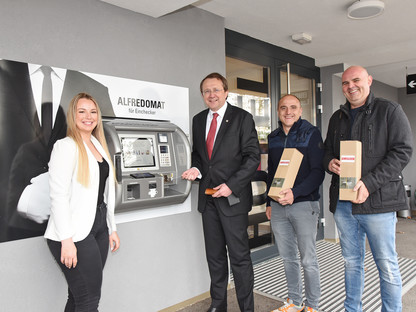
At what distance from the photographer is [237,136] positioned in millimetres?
2471

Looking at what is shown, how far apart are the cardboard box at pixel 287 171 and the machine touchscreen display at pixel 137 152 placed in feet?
3.12

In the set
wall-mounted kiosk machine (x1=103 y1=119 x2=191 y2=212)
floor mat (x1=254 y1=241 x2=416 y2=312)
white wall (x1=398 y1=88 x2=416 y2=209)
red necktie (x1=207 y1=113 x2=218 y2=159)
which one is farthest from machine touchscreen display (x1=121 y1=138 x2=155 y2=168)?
white wall (x1=398 y1=88 x2=416 y2=209)

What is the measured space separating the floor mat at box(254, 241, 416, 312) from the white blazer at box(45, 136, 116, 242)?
2.18 metres

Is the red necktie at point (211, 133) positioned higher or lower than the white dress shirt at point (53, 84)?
lower

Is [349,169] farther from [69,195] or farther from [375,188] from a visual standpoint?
[69,195]

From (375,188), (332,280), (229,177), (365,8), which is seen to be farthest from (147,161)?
(365,8)

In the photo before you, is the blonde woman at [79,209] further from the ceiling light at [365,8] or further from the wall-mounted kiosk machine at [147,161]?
the ceiling light at [365,8]

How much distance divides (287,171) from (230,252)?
745 mm

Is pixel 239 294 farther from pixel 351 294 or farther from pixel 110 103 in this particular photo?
pixel 110 103

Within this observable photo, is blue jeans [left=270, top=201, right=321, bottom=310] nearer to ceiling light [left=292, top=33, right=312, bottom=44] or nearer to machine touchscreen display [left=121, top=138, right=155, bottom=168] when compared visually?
machine touchscreen display [left=121, top=138, right=155, bottom=168]

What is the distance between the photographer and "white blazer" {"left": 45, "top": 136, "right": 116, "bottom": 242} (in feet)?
5.61

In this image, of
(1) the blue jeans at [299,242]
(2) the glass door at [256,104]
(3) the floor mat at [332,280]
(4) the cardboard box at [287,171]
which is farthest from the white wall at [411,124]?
(4) the cardboard box at [287,171]

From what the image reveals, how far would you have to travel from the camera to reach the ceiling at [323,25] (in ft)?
10.5

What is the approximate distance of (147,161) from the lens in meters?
2.54
